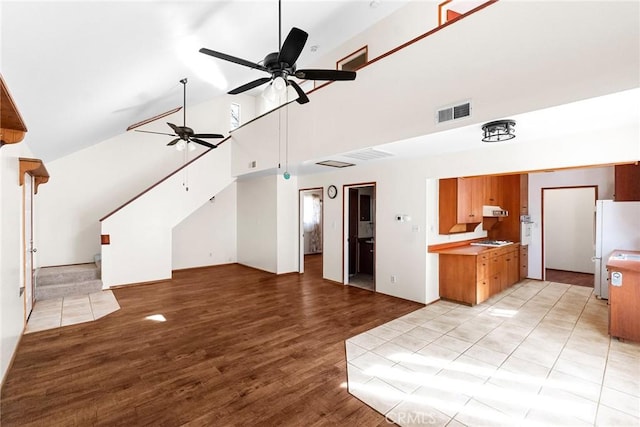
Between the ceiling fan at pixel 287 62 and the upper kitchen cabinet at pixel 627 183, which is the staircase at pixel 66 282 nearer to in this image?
the ceiling fan at pixel 287 62

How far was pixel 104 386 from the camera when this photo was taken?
255 centimetres

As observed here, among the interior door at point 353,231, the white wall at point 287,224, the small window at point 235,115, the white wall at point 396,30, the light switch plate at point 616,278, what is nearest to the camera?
the light switch plate at point 616,278

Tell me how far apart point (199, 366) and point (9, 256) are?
2224 mm

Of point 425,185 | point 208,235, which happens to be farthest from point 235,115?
point 425,185

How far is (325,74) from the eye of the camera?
8.90ft

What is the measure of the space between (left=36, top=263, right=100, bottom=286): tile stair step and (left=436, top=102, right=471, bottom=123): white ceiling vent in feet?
22.1

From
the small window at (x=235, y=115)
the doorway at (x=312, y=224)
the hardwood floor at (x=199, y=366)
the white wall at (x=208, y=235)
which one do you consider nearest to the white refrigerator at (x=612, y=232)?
the hardwood floor at (x=199, y=366)

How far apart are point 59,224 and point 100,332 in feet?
13.3

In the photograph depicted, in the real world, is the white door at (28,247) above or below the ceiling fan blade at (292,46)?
below

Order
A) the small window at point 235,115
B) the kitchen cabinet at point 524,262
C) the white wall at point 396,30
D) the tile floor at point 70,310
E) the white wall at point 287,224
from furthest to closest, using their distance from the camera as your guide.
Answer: the small window at point 235,115, the white wall at point 287,224, the kitchen cabinet at point 524,262, the white wall at point 396,30, the tile floor at point 70,310

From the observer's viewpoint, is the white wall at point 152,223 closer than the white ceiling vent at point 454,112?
No

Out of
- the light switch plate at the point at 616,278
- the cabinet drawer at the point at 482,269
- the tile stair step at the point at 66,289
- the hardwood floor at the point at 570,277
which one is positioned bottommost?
the hardwood floor at the point at 570,277

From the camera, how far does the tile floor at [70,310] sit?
395 centimetres

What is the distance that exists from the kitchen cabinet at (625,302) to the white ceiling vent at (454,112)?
2755 mm
